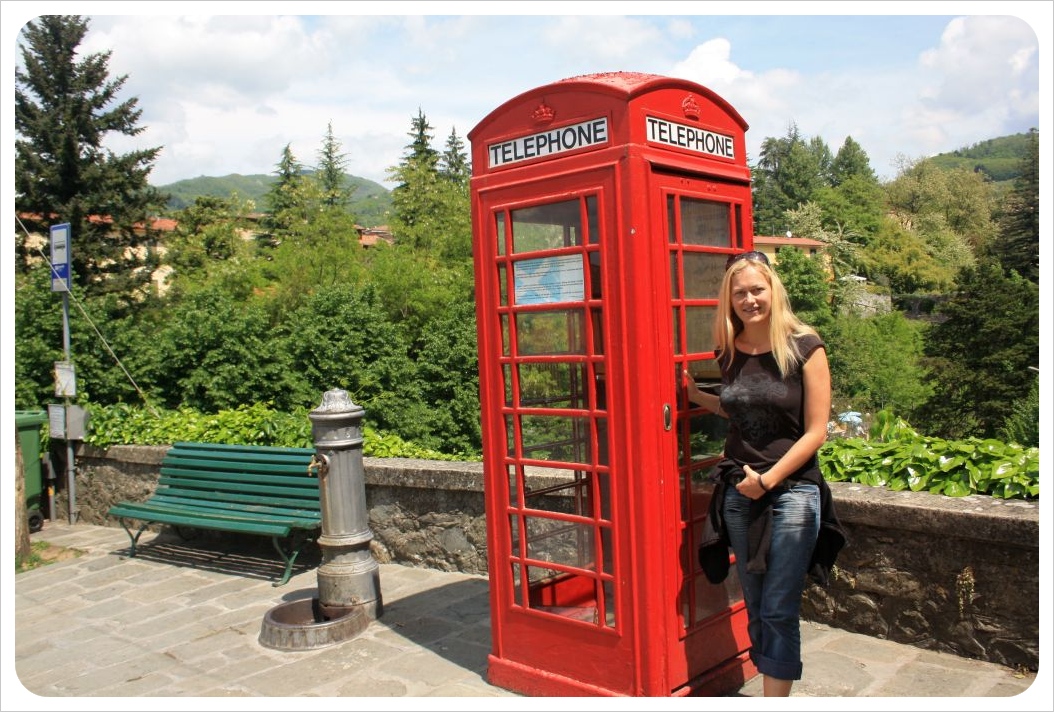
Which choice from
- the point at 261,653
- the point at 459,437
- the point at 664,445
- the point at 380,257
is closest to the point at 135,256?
the point at 380,257

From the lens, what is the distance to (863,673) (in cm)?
413

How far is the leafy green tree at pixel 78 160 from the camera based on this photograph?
29.2m

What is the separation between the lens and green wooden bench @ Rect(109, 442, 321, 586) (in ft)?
22.2

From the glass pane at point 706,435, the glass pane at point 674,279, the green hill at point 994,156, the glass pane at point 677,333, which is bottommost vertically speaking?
the glass pane at point 706,435

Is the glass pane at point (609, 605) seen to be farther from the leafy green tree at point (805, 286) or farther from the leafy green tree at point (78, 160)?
the leafy green tree at point (805, 286)

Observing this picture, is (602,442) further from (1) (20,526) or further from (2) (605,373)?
(1) (20,526)

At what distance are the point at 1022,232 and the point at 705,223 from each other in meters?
61.8

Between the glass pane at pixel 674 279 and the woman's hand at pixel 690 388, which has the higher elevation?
the glass pane at pixel 674 279

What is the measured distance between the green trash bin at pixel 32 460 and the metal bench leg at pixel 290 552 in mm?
3677

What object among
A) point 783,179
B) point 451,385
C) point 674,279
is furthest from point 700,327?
point 783,179

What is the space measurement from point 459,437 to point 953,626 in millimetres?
13708

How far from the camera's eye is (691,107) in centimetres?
393

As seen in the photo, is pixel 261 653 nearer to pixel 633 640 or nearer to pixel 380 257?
pixel 633 640

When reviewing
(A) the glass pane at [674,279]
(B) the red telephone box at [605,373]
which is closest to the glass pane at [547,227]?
(B) the red telephone box at [605,373]
